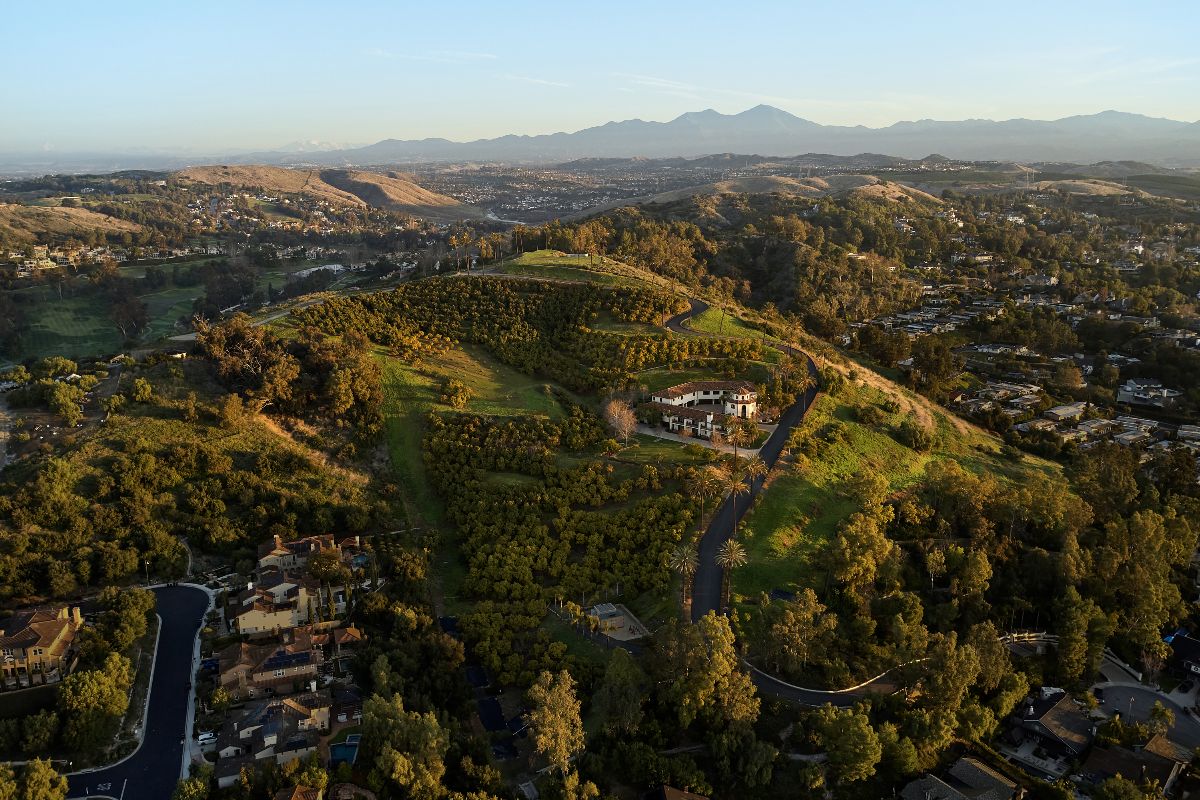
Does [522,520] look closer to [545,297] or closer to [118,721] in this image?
[118,721]

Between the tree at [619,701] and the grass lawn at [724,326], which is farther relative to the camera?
the grass lawn at [724,326]

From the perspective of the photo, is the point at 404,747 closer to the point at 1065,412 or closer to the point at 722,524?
the point at 722,524

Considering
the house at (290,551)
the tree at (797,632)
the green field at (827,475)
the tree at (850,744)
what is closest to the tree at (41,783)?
the house at (290,551)

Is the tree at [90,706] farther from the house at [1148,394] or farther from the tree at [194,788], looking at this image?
the house at [1148,394]

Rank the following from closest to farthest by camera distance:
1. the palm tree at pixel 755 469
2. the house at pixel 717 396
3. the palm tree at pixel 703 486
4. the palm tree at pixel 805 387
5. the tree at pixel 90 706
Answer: the tree at pixel 90 706 → the palm tree at pixel 703 486 → the palm tree at pixel 755 469 → the house at pixel 717 396 → the palm tree at pixel 805 387

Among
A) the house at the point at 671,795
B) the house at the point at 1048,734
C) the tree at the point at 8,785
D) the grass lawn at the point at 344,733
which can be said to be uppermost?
the tree at the point at 8,785

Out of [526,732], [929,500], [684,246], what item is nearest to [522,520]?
[526,732]

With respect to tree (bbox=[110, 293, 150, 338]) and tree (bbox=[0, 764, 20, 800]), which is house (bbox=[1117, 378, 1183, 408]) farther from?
tree (bbox=[110, 293, 150, 338])
